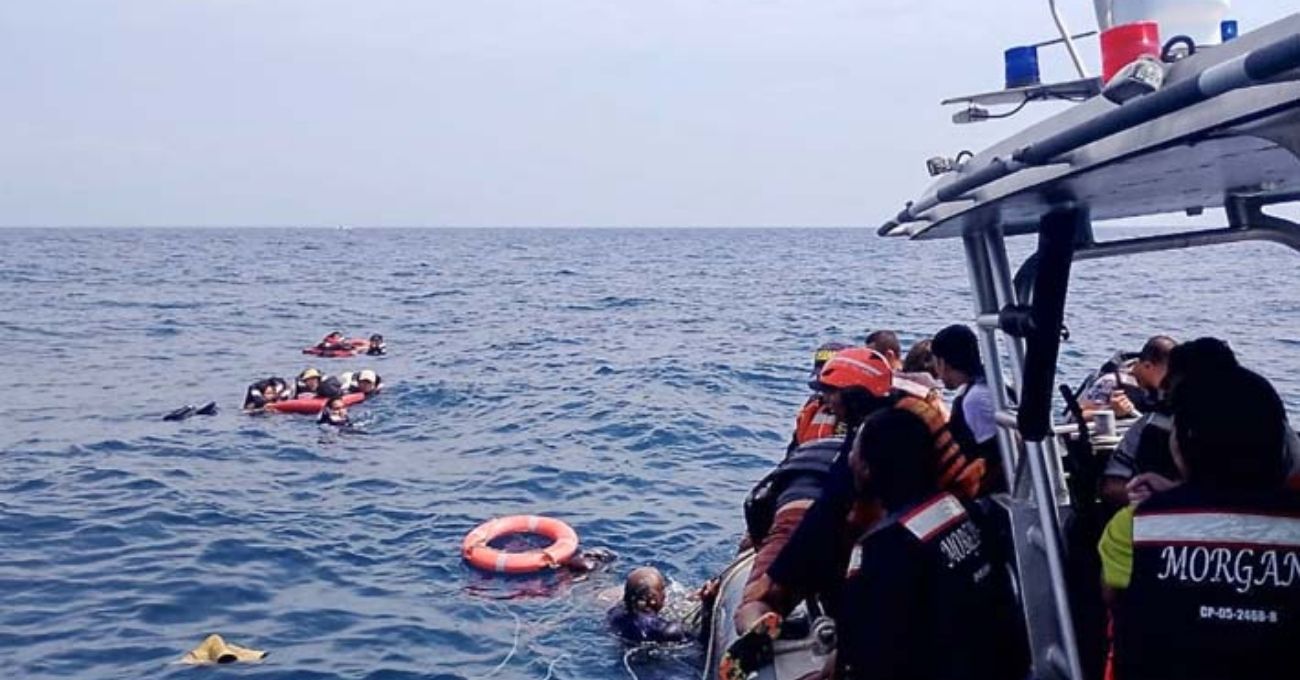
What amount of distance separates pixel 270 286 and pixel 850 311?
2603 centimetres

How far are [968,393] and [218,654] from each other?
5.70 m

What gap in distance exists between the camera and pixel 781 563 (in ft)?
13.2

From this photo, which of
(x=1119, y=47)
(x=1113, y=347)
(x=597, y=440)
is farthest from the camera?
(x=1113, y=347)

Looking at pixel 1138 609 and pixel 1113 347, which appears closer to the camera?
pixel 1138 609

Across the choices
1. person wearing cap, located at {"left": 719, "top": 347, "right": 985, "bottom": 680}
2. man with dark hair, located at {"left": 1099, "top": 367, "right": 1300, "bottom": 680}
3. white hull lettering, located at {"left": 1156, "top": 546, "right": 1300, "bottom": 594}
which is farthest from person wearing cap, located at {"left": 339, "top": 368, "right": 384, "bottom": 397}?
white hull lettering, located at {"left": 1156, "top": 546, "right": 1300, "bottom": 594}

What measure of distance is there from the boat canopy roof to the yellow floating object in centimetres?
622

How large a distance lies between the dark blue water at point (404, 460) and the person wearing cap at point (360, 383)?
0.77m

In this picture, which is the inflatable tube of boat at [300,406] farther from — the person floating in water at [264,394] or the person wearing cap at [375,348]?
the person wearing cap at [375,348]

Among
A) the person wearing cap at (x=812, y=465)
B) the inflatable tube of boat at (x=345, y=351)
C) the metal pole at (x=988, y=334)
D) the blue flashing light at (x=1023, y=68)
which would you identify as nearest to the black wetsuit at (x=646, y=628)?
the person wearing cap at (x=812, y=465)

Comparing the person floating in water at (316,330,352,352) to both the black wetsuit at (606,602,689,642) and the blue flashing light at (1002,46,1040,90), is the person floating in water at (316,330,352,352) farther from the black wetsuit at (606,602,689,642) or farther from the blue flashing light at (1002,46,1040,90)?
the blue flashing light at (1002,46,1040,90)

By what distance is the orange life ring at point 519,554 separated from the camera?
34.8 feet

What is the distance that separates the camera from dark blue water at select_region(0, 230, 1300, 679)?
30.9ft

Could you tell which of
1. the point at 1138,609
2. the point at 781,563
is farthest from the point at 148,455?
the point at 1138,609

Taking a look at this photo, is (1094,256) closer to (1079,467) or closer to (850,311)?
(1079,467)
